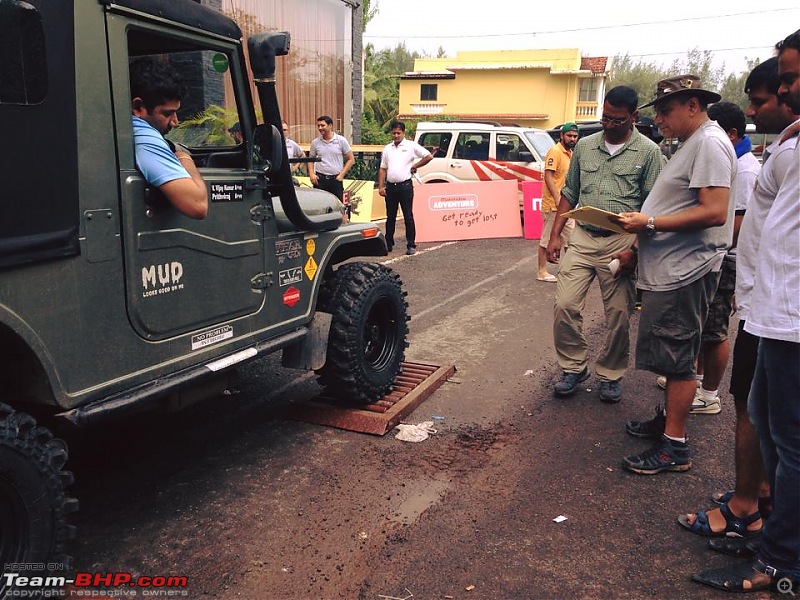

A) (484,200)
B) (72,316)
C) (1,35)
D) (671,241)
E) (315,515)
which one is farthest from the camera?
(484,200)

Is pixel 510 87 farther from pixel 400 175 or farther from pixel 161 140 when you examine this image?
pixel 161 140

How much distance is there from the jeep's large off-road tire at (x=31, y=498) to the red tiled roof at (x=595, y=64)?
43.5 meters

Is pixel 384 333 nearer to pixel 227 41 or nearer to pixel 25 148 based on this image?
pixel 227 41

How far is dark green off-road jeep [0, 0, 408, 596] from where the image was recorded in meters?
2.22

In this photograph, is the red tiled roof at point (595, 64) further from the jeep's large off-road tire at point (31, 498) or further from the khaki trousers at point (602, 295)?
the jeep's large off-road tire at point (31, 498)

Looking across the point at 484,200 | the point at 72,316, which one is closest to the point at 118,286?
the point at 72,316

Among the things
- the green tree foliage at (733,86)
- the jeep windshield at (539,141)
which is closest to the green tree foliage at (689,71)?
the green tree foliage at (733,86)

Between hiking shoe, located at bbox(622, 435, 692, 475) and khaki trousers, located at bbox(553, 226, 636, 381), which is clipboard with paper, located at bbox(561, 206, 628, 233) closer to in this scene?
khaki trousers, located at bbox(553, 226, 636, 381)

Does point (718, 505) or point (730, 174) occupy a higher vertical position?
point (730, 174)

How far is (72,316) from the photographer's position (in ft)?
7.96

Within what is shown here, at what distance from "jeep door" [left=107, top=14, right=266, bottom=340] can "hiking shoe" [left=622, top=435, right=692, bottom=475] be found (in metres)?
2.13

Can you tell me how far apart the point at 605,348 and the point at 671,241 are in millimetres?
1285

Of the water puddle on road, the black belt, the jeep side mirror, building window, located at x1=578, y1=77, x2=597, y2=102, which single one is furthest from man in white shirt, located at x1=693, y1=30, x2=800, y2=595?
building window, located at x1=578, y1=77, x2=597, y2=102

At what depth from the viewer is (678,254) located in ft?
11.5
